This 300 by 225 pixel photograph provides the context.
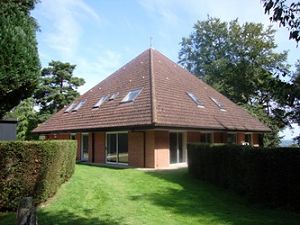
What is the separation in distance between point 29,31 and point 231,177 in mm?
8997

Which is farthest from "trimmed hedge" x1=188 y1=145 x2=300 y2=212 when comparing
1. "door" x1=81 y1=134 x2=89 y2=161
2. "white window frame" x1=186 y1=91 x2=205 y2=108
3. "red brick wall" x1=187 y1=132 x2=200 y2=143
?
"door" x1=81 y1=134 x2=89 y2=161

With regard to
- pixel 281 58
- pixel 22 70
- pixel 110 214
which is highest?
pixel 281 58

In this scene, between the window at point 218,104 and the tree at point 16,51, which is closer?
the tree at point 16,51

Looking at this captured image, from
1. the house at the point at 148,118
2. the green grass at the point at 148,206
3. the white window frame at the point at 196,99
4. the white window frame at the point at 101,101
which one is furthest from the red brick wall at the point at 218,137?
the green grass at the point at 148,206

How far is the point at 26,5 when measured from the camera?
9297 mm

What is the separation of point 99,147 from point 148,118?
6.30 meters

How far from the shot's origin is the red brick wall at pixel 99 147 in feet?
84.3

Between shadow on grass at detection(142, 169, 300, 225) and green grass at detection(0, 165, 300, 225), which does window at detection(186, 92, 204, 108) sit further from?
shadow on grass at detection(142, 169, 300, 225)

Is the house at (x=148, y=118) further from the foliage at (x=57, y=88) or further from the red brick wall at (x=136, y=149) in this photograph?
the foliage at (x=57, y=88)

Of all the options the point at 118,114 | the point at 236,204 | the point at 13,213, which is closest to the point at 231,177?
the point at 236,204

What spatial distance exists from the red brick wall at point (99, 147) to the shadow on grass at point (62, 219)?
15440 millimetres

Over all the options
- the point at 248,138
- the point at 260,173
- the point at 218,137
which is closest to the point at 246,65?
the point at 248,138

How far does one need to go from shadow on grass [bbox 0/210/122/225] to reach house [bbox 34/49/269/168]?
11.1 m

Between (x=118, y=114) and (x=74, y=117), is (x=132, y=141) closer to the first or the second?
(x=118, y=114)
